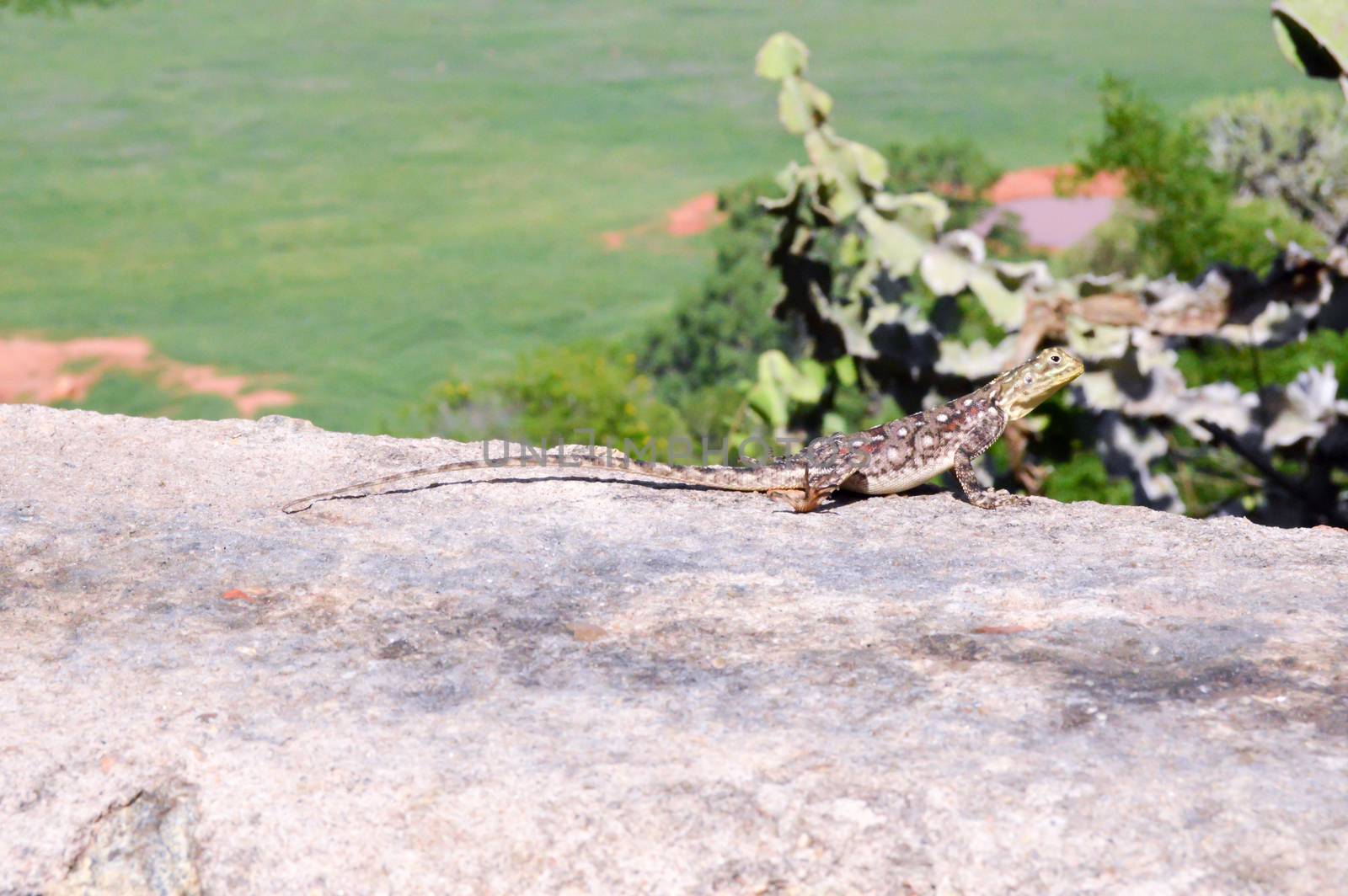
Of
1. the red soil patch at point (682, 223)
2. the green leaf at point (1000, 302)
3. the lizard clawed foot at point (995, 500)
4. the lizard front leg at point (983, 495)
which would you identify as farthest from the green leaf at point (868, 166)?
the red soil patch at point (682, 223)

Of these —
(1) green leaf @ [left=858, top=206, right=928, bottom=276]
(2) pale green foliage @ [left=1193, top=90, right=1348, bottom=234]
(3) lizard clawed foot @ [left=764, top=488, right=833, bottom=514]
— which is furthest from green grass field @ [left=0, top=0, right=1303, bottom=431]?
(3) lizard clawed foot @ [left=764, top=488, right=833, bottom=514]

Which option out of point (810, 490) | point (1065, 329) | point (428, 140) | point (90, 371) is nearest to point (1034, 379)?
point (810, 490)

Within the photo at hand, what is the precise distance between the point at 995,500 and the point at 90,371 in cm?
2043

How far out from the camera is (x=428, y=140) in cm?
2922

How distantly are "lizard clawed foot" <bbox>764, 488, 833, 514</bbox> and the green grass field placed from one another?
1539 centimetres

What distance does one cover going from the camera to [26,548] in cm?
510

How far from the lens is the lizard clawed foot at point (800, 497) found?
596 cm

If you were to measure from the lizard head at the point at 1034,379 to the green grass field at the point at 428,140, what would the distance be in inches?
585

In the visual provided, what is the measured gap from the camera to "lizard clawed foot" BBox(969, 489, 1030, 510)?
608 cm

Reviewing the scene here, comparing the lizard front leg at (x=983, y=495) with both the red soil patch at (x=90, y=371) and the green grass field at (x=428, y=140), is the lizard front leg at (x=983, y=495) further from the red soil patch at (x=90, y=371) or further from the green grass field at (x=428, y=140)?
the red soil patch at (x=90, y=371)

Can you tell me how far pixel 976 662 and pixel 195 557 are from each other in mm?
2627

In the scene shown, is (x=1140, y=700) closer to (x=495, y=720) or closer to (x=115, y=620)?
(x=495, y=720)

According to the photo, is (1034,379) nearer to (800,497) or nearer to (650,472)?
(800,497)

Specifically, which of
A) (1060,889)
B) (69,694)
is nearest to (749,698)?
(1060,889)
